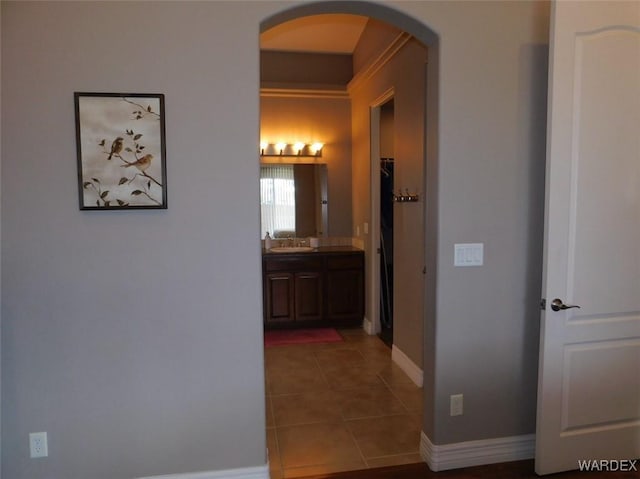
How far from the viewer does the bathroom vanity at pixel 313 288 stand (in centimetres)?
477

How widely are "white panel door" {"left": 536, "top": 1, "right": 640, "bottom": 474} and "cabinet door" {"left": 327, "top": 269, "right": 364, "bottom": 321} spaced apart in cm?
280

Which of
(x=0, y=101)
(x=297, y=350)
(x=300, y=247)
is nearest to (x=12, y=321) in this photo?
(x=0, y=101)

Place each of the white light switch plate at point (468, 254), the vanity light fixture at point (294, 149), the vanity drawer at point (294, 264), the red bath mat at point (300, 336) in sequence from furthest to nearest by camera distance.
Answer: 1. the vanity light fixture at point (294, 149)
2. the vanity drawer at point (294, 264)
3. the red bath mat at point (300, 336)
4. the white light switch plate at point (468, 254)

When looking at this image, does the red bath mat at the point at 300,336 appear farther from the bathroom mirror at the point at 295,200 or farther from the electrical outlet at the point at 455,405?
the electrical outlet at the point at 455,405

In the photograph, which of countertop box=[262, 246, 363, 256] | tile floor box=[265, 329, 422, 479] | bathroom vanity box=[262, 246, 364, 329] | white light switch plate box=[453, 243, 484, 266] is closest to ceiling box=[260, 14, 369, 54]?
countertop box=[262, 246, 363, 256]

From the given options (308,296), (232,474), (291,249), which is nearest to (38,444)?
(232,474)

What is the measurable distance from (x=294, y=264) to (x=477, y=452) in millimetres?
2806

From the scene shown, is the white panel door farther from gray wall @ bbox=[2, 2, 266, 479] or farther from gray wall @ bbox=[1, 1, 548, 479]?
gray wall @ bbox=[2, 2, 266, 479]

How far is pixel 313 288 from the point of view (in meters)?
4.86

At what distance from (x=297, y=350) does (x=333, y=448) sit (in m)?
1.78

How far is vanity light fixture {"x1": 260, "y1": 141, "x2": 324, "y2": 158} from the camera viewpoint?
5.19 metres

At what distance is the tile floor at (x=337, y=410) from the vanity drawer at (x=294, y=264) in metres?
0.85

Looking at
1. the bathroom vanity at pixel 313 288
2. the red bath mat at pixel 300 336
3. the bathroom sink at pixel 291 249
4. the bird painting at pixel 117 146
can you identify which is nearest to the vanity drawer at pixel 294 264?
the bathroom vanity at pixel 313 288

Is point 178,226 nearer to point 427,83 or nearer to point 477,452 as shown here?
point 427,83
